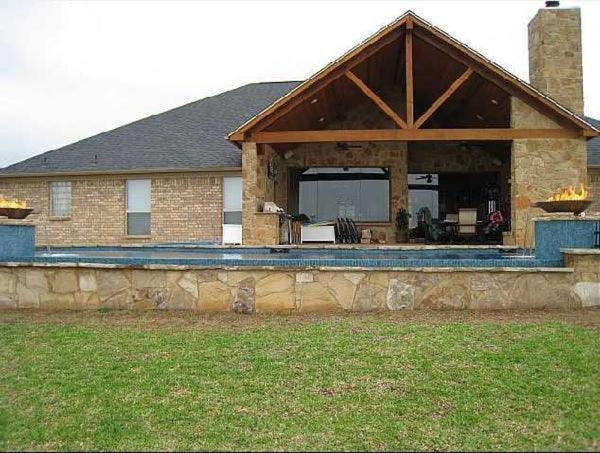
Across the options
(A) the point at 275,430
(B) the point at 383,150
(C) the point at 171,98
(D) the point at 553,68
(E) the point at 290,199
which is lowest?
(A) the point at 275,430

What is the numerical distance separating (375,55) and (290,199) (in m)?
5.46

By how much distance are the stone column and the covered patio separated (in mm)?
25

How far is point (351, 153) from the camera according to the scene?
17.8m

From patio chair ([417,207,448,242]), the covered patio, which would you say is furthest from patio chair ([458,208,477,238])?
patio chair ([417,207,448,242])

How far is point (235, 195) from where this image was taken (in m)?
16.2

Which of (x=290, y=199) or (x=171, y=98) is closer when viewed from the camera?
(x=290, y=199)

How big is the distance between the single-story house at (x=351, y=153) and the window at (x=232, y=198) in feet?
0.10

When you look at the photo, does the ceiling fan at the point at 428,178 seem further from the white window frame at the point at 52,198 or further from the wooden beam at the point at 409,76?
the white window frame at the point at 52,198

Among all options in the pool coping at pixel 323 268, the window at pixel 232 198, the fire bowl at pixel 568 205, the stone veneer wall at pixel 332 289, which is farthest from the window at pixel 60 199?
the fire bowl at pixel 568 205

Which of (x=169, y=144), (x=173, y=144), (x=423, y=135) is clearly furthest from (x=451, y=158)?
Answer: (x=169, y=144)

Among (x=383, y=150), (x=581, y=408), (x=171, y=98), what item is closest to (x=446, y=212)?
(x=383, y=150)

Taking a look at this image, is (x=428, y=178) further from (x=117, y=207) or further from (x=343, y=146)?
(x=117, y=207)

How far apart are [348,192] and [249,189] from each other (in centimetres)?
553

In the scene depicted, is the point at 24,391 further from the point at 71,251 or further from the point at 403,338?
the point at 71,251
